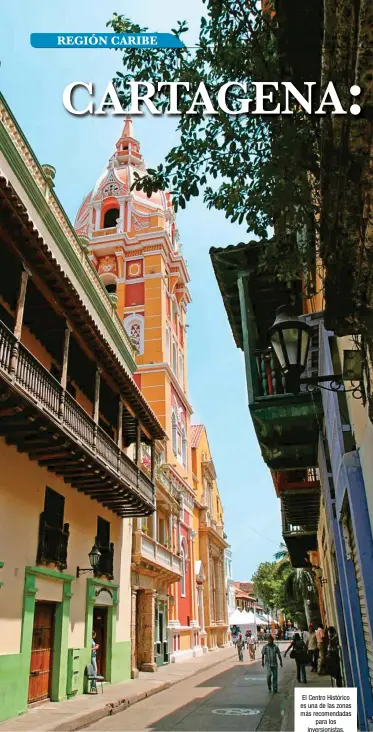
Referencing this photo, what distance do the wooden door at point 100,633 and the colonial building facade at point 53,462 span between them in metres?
0.03

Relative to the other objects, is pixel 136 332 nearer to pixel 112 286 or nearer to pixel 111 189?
pixel 112 286

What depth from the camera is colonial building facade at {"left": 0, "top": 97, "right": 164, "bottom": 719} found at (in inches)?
400

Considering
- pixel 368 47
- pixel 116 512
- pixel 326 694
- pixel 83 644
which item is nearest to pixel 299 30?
pixel 368 47

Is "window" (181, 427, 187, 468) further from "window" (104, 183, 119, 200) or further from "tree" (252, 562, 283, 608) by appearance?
"tree" (252, 562, 283, 608)

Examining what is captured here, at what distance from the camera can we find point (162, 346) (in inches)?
1185

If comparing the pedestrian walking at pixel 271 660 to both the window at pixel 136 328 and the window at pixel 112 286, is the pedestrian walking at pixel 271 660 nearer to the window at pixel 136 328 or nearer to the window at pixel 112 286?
the window at pixel 136 328

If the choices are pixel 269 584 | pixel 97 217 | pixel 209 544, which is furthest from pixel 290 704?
pixel 269 584

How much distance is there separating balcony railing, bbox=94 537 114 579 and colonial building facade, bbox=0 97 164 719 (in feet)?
0.17

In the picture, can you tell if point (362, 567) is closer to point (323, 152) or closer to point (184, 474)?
point (323, 152)

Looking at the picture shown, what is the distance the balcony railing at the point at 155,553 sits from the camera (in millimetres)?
19672

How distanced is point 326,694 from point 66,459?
9.71 m

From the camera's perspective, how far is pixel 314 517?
55.5 ft

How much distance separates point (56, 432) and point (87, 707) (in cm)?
584

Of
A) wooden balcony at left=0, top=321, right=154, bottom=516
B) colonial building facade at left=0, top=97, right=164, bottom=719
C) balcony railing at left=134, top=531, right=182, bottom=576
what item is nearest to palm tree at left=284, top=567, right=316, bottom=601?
balcony railing at left=134, top=531, right=182, bottom=576
